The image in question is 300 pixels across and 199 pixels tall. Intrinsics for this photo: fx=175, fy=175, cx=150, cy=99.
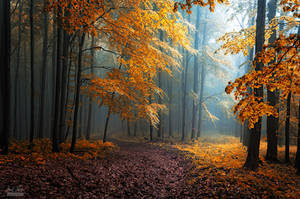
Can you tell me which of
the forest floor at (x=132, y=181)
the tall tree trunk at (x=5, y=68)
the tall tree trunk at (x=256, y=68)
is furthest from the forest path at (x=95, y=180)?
the tall tree trunk at (x=256, y=68)

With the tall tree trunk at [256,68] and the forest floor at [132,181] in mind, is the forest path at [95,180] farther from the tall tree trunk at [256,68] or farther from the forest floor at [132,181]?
the tall tree trunk at [256,68]

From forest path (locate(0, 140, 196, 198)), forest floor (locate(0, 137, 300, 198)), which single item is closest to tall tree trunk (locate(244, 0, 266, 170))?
forest floor (locate(0, 137, 300, 198))

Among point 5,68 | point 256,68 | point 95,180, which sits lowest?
point 95,180

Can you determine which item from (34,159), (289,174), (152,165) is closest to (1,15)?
(34,159)

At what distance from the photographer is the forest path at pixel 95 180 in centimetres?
392

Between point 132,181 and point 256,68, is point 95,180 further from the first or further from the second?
point 256,68

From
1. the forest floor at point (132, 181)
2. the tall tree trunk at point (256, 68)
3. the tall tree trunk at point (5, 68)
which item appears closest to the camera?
the forest floor at point (132, 181)

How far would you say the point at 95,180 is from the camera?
4.88 metres

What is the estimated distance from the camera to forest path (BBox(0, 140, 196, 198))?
12.9 ft

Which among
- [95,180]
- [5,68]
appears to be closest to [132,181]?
[95,180]

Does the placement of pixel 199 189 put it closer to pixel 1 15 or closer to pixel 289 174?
pixel 289 174

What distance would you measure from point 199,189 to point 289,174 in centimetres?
379

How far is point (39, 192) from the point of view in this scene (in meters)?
3.69

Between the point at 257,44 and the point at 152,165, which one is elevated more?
the point at 257,44
